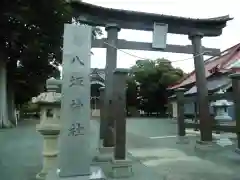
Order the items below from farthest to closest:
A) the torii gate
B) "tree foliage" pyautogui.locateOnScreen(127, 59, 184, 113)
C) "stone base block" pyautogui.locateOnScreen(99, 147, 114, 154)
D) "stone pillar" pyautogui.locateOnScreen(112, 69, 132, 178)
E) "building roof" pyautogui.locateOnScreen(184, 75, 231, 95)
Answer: "tree foliage" pyautogui.locateOnScreen(127, 59, 184, 113)
"building roof" pyautogui.locateOnScreen(184, 75, 231, 95)
the torii gate
"stone base block" pyautogui.locateOnScreen(99, 147, 114, 154)
"stone pillar" pyautogui.locateOnScreen(112, 69, 132, 178)

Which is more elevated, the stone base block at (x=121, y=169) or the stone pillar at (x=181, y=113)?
the stone pillar at (x=181, y=113)

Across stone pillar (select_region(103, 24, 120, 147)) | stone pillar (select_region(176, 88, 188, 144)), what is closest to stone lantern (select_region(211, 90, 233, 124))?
stone pillar (select_region(176, 88, 188, 144))

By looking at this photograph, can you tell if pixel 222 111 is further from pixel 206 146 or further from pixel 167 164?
pixel 167 164

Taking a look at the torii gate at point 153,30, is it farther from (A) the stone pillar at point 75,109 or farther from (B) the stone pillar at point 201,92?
(A) the stone pillar at point 75,109

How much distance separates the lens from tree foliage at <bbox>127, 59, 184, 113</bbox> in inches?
1138

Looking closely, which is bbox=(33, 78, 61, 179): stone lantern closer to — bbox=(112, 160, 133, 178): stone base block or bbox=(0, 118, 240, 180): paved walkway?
bbox=(0, 118, 240, 180): paved walkway

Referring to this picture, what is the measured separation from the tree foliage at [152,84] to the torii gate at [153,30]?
2007 centimetres

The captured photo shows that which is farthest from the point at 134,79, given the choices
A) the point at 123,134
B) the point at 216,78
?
the point at 123,134

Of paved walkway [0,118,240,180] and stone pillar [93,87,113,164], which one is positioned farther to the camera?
stone pillar [93,87,113,164]

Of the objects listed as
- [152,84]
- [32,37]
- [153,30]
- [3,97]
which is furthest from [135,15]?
[152,84]

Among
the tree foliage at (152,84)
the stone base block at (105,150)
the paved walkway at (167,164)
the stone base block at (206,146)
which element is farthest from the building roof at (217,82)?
the tree foliage at (152,84)

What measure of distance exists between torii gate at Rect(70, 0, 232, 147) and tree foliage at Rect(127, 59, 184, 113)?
2007 cm

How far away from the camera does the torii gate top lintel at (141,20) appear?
6.98 m

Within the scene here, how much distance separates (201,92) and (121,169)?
3.77m
